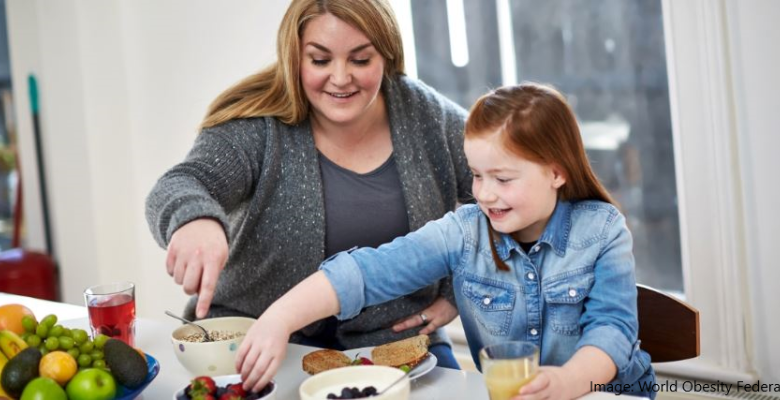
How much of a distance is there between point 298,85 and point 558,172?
2.06 ft

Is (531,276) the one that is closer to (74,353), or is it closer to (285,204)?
(285,204)

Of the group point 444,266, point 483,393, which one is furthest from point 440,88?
point 483,393

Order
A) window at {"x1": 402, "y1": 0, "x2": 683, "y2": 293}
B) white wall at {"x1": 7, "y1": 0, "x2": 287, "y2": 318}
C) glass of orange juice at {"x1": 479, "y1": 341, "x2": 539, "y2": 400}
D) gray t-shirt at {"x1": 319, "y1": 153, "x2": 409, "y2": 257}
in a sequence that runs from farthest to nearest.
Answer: white wall at {"x1": 7, "y1": 0, "x2": 287, "y2": 318} < window at {"x1": 402, "y1": 0, "x2": 683, "y2": 293} < gray t-shirt at {"x1": 319, "y1": 153, "x2": 409, "y2": 257} < glass of orange juice at {"x1": 479, "y1": 341, "x2": 539, "y2": 400}

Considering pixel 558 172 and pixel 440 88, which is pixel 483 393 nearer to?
pixel 558 172

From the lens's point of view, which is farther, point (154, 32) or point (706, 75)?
point (154, 32)

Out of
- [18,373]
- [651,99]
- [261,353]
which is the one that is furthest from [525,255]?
[651,99]

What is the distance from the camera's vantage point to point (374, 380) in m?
1.15

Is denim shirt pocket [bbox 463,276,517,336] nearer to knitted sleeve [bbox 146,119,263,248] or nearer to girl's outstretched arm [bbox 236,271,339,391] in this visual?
girl's outstretched arm [bbox 236,271,339,391]

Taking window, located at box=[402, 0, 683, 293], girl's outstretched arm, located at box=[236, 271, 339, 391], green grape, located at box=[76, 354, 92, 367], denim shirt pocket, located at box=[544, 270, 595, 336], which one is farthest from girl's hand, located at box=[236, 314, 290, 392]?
window, located at box=[402, 0, 683, 293]

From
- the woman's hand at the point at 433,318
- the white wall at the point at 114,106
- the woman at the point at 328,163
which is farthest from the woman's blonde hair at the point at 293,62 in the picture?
the white wall at the point at 114,106

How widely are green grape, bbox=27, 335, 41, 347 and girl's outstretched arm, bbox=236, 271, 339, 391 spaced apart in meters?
0.32

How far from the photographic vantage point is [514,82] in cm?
264

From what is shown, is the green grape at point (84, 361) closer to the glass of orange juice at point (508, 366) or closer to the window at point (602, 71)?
the glass of orange juice at point (508, 366)

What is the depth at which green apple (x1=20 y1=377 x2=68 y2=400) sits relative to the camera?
1.08 meters
